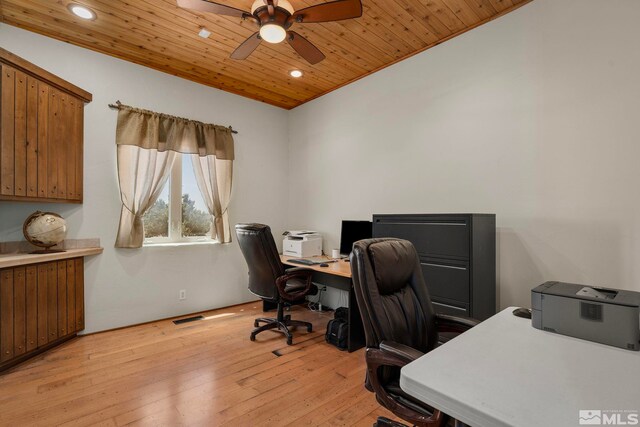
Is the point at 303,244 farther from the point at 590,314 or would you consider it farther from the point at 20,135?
the point at 590,314

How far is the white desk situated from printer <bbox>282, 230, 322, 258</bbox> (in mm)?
2775

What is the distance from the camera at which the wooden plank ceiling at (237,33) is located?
2484mm

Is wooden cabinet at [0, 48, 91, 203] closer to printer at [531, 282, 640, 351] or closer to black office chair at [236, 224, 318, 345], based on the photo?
black office chair at [236, 224, 318, 345]

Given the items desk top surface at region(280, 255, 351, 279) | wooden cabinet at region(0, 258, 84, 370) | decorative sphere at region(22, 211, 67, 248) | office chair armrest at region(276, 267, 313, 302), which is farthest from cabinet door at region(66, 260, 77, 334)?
desk top surface at region(280, 255, 351, 279)

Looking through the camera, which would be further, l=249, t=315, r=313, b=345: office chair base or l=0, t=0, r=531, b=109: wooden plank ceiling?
l=249, t=315, r=313, b=345: office chair base

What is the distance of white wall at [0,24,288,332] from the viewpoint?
303 centimetres

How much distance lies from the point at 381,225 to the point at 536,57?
180 cm

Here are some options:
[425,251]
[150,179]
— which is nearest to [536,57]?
[425,251]

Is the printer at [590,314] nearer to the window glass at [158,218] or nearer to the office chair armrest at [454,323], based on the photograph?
the office chair armrest at [454,323]

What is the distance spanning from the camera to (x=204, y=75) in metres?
3.76

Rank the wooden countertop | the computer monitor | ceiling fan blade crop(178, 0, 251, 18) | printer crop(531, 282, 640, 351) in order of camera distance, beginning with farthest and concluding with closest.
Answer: the computer monitor
the wooden countertop
ceiling fan blade crop(178, 0, 251, 18)
printer crop(531, 282, 640, 351)

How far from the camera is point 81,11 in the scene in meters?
2.53

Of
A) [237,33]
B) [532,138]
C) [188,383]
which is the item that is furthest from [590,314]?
[237,33]

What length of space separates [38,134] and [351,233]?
10.4 ft
